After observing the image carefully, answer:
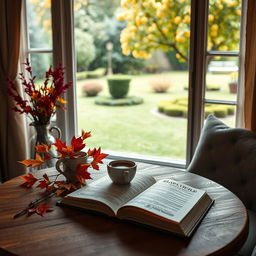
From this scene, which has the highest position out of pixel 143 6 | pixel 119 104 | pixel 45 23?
pixel 143 6

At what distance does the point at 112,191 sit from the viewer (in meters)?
1.27

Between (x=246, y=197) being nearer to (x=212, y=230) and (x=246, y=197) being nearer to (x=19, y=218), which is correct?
(x=212, y=230)

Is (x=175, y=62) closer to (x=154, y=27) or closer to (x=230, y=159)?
(x=154, y=27)

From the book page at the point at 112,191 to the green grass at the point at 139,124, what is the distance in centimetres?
462

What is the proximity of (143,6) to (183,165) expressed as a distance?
533 cm

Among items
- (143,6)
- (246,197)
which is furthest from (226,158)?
(143,6)

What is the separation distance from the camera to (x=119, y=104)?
336 inches

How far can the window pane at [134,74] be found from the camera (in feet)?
22.9

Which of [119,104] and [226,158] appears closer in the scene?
[226,158]

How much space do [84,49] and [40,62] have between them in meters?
6.23

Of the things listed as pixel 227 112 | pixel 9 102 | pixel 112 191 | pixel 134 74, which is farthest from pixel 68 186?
pixel 134 74

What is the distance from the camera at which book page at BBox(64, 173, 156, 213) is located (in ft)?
3.96

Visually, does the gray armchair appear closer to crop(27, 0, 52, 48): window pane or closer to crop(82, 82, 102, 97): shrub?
crop(27, 0, 52, 48): window pane

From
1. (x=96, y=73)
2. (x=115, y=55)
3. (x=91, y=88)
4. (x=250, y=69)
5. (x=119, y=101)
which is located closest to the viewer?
(x=250, y=69)
